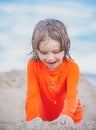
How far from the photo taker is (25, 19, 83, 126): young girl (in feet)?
6.89

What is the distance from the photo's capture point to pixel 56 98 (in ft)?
7.06

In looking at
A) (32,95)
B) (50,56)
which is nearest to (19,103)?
(32,95)

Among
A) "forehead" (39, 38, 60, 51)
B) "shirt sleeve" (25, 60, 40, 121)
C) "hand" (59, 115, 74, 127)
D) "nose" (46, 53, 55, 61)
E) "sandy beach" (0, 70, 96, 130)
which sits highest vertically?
"forehead" (39, 38, 60, 51)

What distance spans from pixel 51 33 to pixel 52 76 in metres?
0.15

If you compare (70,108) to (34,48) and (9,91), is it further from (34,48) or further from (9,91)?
(9,91)

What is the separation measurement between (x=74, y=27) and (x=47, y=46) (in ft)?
0.99

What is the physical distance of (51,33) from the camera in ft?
6.86

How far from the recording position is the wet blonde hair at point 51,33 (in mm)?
2092

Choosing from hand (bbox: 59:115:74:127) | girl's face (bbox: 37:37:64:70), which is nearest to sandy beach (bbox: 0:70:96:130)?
hand (bbox: 59:115:74:127)

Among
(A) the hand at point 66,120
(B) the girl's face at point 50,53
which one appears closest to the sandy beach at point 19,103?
(A) the hand at point 66,120

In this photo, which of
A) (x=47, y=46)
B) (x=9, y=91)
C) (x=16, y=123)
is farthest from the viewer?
(x=9, y=91)

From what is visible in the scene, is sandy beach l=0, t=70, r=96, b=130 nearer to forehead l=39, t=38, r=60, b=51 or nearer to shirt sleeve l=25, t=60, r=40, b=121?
shirt sleeve l=25, t=60, r=40, b=121

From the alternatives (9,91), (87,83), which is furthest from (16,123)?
(87,83)

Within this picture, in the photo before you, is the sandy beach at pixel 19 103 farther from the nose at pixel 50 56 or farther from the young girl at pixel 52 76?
the nose at pixel 50 56
